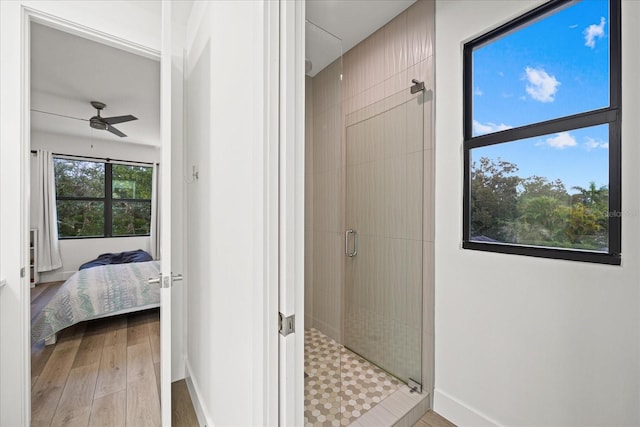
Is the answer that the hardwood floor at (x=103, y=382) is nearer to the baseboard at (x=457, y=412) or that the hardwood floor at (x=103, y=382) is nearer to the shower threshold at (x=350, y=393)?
the baseboard at (x=457, y=412)

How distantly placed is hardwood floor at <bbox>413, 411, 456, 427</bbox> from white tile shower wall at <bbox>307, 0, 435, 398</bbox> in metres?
0.15

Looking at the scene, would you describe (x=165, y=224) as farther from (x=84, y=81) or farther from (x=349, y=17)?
(x=84, y=81)

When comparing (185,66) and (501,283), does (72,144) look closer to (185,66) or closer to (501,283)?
→ (185,66)

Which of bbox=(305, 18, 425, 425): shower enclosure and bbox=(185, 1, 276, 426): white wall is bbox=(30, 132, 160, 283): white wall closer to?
bbox=(185, 1, 276, 426): white wall

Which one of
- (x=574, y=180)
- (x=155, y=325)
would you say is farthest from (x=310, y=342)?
(x=155, y=325)

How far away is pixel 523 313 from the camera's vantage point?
4.47ft

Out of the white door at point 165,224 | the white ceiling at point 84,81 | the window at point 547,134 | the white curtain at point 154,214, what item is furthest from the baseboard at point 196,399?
the white curtain at point 154,214

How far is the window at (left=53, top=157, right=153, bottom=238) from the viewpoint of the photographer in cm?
484

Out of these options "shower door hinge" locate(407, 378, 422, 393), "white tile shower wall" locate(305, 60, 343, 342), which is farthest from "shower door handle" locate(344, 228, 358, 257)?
"shower door hinge" locate(407, 378, 422, 393)

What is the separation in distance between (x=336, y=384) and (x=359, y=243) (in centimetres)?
104

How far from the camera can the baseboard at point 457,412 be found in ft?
4.92

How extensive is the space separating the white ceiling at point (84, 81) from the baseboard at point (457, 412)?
370 centimetres

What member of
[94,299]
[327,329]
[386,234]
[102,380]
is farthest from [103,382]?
[386,234]

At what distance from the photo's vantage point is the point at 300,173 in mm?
875
